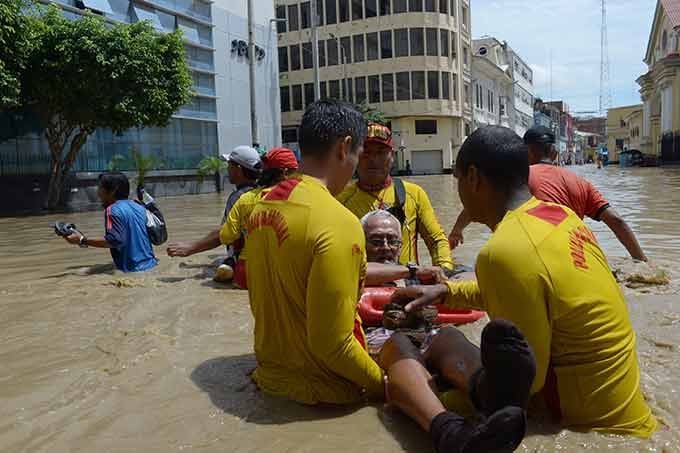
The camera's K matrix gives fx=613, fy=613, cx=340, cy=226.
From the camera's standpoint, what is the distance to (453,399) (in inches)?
103

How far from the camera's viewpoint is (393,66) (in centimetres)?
4553

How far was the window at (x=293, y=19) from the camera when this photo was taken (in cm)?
4706

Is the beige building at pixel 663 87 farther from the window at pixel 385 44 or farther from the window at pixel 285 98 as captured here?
the window at pixel 285 98

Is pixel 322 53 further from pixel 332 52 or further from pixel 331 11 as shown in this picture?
pixel 331 11

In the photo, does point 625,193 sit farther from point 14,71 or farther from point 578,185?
point 14,71

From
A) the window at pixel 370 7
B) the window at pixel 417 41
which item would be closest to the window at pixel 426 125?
the window at pixel 417 41

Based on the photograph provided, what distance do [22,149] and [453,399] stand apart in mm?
21154

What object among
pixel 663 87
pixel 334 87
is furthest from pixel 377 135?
pixel 663 87

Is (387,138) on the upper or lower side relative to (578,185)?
upper

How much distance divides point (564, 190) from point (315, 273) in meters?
3.34

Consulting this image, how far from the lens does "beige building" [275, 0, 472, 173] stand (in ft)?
149

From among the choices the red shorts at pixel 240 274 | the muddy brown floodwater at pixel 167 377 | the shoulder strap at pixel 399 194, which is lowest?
the muddy brown floodwater at pixel 167 377

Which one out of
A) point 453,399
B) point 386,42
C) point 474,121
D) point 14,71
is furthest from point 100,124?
point 474,121

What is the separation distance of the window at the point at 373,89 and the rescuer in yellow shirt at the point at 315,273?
147 feet
